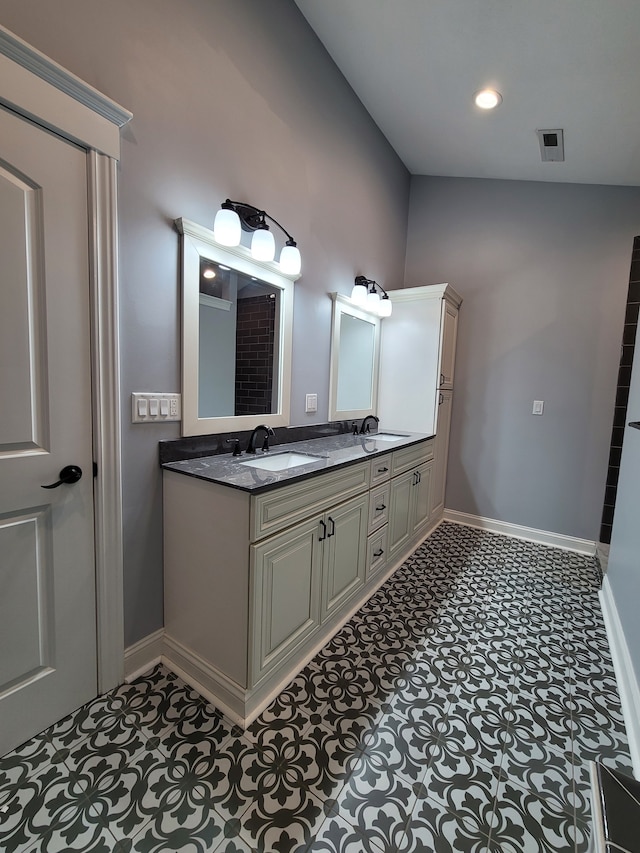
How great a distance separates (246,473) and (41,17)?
62.3 inches

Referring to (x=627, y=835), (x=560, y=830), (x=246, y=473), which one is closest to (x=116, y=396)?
(x=246, y=473)

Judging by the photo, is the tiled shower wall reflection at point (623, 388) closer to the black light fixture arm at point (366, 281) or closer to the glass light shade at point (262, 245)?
the black light fixture arm at point (366, 281)

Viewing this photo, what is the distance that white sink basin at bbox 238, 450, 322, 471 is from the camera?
189cm

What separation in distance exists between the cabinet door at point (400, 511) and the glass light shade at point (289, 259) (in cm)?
→ 138

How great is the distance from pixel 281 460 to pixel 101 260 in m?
1.18

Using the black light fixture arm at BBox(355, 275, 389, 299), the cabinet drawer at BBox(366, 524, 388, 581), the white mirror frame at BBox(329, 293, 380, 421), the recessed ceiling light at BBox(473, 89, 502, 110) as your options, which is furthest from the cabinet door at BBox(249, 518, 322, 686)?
the recessed ceiling light at BBox(473, 89, 502, 110)

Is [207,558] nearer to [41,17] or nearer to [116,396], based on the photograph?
[116,396]

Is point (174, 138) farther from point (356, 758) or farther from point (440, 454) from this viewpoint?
point (440, 454)

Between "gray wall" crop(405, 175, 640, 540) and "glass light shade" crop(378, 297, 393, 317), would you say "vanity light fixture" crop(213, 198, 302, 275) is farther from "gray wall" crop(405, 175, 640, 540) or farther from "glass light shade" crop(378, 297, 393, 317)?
"gray wall" crop(405, 175, 640, 540)

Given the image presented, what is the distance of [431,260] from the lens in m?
3.46

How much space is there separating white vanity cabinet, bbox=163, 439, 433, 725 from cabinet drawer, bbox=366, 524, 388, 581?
24 cm

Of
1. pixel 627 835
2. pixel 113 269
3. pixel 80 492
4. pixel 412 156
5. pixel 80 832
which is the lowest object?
pixel 80 832

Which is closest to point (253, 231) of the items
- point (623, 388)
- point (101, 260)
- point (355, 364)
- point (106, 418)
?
point (101, 260)

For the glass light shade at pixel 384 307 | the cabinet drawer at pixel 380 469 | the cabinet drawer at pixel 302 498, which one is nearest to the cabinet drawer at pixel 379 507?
the cabinet drawer at pixel 380 469
